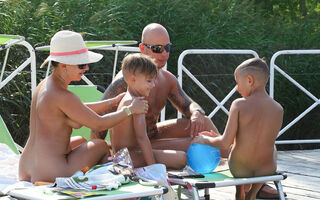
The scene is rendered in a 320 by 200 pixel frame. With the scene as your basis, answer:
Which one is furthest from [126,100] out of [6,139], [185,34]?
[185,34]

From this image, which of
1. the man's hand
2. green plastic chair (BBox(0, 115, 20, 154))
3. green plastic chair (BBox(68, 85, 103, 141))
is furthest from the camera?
green plastic chair (BBox(68, 85, 103, 141))

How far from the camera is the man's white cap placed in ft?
12.1

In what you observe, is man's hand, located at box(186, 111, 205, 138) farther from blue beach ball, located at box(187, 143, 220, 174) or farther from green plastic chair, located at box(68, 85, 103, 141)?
green plastic chair, located at box(68, 85, 103, 141)

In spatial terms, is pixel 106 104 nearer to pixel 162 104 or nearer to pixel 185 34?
pixel 162 104

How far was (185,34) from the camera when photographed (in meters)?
8.44

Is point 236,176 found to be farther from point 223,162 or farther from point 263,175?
point 223,162

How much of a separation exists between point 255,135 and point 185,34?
15.3 ft

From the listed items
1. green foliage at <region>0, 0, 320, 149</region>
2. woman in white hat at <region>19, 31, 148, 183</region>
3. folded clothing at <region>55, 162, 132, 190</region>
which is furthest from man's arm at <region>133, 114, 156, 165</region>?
green foliage at <region>0, 0, 320, 149</region>

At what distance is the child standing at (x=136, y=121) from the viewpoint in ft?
12.8

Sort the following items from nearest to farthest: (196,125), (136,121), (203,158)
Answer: (136,121) → (203,158) → (196,125)

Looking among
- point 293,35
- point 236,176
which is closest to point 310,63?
point 293,35

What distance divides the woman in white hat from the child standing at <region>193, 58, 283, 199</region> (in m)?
0.54

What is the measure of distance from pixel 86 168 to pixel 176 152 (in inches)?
26.7

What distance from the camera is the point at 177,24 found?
27.7 feet
